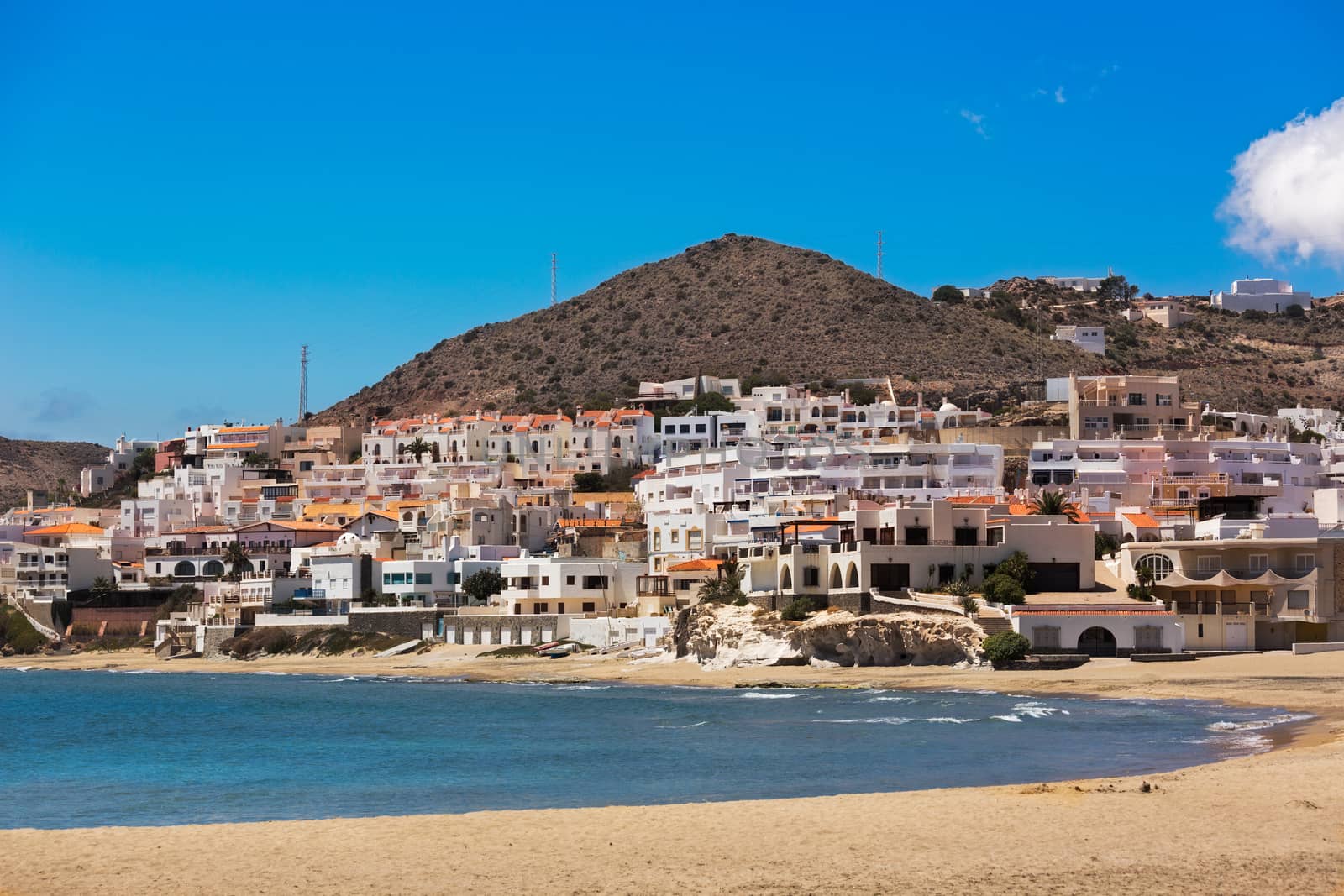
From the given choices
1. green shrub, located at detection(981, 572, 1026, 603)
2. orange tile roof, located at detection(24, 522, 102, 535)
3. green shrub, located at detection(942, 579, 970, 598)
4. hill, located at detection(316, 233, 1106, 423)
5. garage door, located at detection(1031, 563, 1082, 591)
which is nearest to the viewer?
green shrub, located at detection(981, 572, 1026, 603)

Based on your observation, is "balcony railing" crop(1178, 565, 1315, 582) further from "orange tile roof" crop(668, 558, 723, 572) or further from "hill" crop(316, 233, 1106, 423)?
"hill" crop(316, 233, 1106, 423)

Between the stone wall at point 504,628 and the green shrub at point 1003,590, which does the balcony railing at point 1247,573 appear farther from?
the stone wall at point 504,628

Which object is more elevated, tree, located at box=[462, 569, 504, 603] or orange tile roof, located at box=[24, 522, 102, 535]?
orange tile roof, located at box=[24, 522, 102, 535]

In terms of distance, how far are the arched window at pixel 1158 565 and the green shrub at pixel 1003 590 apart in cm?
504

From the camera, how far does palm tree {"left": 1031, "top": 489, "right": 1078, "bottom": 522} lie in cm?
7875

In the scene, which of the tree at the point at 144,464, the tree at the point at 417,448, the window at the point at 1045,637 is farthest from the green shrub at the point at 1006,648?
the tree at the point at 144,464

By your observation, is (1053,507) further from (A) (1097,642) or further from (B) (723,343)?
(B) (723,343)

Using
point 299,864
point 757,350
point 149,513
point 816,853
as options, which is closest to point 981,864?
point 816,853

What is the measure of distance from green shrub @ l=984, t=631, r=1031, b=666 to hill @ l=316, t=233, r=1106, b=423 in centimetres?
7773

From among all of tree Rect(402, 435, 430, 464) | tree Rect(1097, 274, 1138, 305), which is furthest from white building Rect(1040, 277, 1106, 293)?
tree Rect(402, 435, 430, 464)

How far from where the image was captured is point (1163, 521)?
8000 centimetres

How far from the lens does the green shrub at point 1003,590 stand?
201ft

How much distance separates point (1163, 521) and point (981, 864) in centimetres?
6036

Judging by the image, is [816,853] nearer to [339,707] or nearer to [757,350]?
[339,707]
